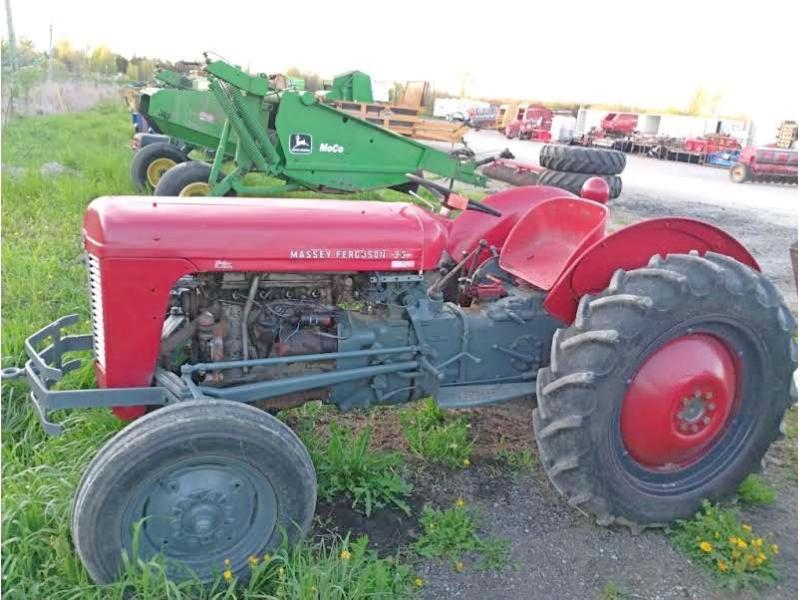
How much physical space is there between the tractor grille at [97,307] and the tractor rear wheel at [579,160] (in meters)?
6.93

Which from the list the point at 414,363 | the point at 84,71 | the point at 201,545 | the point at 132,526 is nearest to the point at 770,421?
the point at 414,363

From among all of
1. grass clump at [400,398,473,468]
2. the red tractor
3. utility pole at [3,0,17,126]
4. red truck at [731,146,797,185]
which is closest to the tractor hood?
the red tractor

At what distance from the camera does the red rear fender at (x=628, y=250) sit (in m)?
2.86

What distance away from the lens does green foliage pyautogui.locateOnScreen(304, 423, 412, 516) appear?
2.88 meters

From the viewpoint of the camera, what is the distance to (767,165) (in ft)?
53.8

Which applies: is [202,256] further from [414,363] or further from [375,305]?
[414,363]

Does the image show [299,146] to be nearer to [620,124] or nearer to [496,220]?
[496,220]

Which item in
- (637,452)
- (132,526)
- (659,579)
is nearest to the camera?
(132,526)

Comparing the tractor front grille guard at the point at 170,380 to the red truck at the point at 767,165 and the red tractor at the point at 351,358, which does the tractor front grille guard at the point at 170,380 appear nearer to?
the red tractor at the point at 351,358

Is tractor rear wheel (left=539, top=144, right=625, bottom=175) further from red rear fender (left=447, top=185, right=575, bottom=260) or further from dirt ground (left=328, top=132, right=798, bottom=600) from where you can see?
dirt ground (left=328, top=132, right=798, bottom=600)

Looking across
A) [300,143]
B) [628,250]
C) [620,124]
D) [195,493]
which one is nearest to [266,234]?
[195,493]

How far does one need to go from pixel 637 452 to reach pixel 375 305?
1286mm

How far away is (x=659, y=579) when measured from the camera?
103 inches

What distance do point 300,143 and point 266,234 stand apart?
15.9 ft
